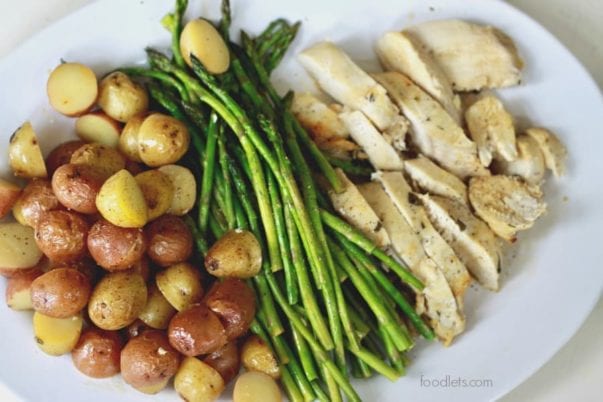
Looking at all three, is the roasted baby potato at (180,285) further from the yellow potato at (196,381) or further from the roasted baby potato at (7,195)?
the roasted baby potato at (7,195)

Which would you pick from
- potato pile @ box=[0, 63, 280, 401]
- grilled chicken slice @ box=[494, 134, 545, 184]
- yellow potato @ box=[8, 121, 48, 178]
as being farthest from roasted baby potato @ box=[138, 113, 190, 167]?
grilled chicken slice @ box=[494, 134, 545, 184]

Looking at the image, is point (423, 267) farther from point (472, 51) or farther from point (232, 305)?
point (472, 51)

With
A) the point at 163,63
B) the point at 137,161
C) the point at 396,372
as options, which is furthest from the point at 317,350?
the point at 163,63

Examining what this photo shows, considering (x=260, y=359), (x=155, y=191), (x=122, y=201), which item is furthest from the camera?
(x=260, y=359)

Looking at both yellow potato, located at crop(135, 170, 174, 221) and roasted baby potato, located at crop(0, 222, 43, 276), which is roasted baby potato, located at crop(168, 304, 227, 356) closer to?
yellow potato, located at crop(135, 170, 174, 221)

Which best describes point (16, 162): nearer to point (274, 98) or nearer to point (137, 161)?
point (137, 161)

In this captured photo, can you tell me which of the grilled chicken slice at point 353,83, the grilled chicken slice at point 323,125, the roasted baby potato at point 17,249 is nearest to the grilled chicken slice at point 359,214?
the grilled chicken slice at point 323,125

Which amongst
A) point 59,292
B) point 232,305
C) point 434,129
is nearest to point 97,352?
point 59,292
